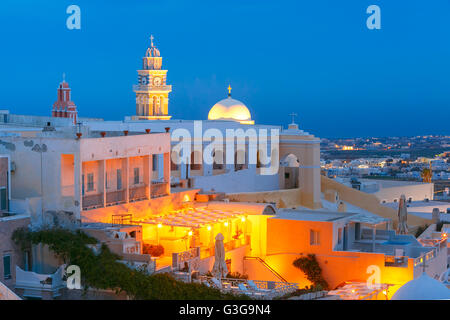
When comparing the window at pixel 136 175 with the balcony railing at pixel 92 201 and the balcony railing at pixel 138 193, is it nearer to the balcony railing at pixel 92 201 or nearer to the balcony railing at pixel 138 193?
the balcony railing at pixel 138 193

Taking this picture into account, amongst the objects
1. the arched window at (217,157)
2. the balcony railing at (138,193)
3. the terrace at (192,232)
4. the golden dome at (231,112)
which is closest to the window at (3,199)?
the terrace at (192,232)

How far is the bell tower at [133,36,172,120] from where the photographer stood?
2255 inches

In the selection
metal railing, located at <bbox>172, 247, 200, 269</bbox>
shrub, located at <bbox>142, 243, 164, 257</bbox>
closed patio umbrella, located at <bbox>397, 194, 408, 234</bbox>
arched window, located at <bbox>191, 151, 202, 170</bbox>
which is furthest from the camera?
arched window, located at <bbox>191, 151, 202, 170</bbox>

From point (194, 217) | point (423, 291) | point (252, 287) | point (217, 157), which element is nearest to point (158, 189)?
point (194, 217)

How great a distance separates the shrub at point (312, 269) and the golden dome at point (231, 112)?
2182 centimetres

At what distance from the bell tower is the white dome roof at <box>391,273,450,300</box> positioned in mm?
40463

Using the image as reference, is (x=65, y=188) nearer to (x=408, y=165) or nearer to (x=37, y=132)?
(x=37, y=132)

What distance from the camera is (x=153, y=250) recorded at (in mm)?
22078

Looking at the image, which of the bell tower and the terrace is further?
the bell tower

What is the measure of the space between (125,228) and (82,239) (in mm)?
1249

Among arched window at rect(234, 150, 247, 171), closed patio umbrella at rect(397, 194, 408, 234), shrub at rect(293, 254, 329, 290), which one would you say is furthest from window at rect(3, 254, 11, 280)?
arched window at rect(234, 150, 247, 171)

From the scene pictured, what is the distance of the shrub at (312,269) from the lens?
77.0 ft

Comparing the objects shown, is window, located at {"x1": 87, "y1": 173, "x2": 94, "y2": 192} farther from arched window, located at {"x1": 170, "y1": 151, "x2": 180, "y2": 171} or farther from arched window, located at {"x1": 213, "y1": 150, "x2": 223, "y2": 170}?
arched window, located at {"x1": 213, "y1": 150, "x2": 223, "y2": 170}
